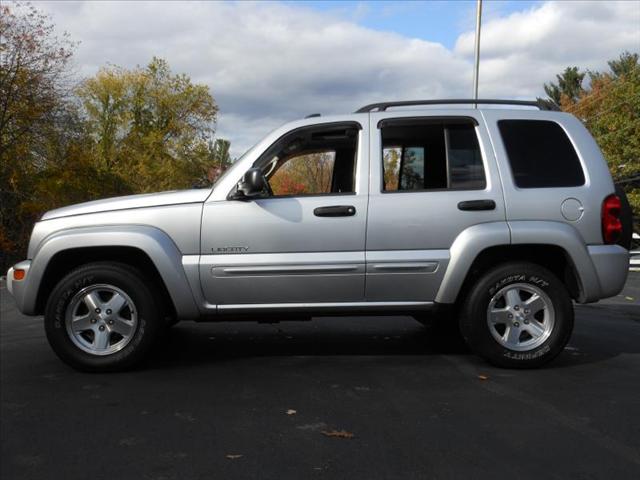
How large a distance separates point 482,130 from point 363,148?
98cm

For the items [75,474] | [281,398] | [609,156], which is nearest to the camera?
[75,474]

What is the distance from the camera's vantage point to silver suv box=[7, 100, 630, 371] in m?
5.15

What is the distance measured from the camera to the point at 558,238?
515 cm

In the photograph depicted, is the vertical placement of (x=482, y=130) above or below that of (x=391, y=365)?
above

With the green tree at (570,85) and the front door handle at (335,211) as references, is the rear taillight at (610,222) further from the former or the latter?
the green tree at (570,85)

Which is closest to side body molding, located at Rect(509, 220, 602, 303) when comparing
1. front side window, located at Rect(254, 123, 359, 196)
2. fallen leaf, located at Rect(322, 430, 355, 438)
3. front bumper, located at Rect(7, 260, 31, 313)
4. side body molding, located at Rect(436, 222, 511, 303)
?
side body molding, located at Rect(436, 222, 511, 303)

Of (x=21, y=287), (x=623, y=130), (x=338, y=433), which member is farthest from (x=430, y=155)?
(x=623, y=130)

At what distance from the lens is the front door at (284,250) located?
16.9ft

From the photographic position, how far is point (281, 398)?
4.48 m

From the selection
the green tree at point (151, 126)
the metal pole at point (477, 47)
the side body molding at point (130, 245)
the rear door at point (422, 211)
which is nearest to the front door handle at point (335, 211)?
the rear door at point (422, 211)

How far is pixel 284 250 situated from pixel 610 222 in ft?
8.36

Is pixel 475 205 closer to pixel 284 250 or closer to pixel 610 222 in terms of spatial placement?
pixel 610 222

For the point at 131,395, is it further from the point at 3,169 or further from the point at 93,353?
the point at 3,169

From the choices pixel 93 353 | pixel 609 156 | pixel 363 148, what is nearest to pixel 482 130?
pixel 363 148
